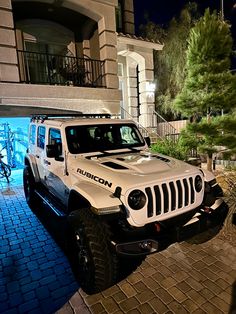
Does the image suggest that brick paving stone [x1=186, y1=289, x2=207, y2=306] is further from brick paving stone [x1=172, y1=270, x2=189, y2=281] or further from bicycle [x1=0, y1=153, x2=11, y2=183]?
bicycle [x1=0, y1=153, x2=11, y2=183]

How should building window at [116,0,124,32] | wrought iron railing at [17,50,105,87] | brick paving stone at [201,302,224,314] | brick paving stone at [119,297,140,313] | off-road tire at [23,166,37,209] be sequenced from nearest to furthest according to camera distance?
1. brick paving stone at [201,302,224,314]
2. brick paving stone at [119,297,140,313]
3. off-road tire at [23,166,37,209]
4. wrought iron railing at [17,50,105,87]
5. building window at [116,0,124,32]

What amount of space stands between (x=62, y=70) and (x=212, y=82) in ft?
18.8

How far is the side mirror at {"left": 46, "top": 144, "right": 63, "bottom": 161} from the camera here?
3.86m

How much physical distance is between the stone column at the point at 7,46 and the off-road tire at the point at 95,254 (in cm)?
599

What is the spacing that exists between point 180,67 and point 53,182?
11498mm

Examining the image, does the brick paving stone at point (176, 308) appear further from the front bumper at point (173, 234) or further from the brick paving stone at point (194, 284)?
the front bumper at point (173, 234)

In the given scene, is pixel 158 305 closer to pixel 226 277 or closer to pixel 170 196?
pixel 226 277

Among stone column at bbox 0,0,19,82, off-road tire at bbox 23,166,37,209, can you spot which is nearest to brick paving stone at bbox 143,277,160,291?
off-road tire at bbox 23,166,37,209

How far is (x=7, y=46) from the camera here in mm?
7008

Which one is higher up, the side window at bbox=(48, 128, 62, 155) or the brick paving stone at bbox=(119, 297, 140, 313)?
the side window at bbox=(48, 128, 62, 155)

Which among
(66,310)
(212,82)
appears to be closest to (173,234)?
(66,310)

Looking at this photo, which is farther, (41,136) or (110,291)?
(41,136)

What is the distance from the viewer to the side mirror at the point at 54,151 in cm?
386

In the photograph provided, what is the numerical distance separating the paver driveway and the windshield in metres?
→ 1.78
